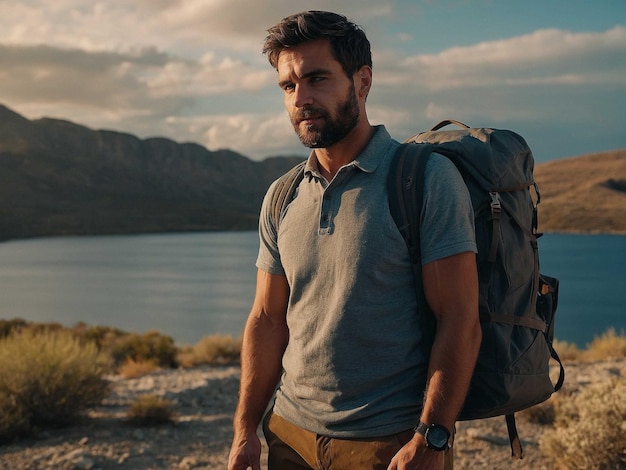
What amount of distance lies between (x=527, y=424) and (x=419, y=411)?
5316mm

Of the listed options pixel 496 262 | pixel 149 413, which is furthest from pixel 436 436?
pixel 149 413

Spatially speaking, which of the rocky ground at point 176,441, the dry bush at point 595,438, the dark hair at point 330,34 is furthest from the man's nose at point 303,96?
the rocky ground at point 176,441

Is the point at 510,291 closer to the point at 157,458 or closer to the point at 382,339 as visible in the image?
the point at 382,339

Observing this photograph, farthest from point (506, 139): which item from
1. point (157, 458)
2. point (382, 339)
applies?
point (157, 458)

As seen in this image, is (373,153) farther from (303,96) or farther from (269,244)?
(269,244)

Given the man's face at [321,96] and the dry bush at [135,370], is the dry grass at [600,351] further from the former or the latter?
the man's face at [321,96]

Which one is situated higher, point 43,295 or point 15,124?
point 15,124

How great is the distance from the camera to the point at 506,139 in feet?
6.91

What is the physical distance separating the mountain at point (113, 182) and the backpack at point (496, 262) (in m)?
105

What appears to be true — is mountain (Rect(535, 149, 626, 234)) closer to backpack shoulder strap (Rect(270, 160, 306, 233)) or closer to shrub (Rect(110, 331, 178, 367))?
shrub (Rect(110, 331, 178, 367))

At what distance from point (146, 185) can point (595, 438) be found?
486 ft

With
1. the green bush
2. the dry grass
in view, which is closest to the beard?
the green bush

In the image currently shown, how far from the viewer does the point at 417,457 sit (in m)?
1.83

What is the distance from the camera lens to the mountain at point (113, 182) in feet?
363
